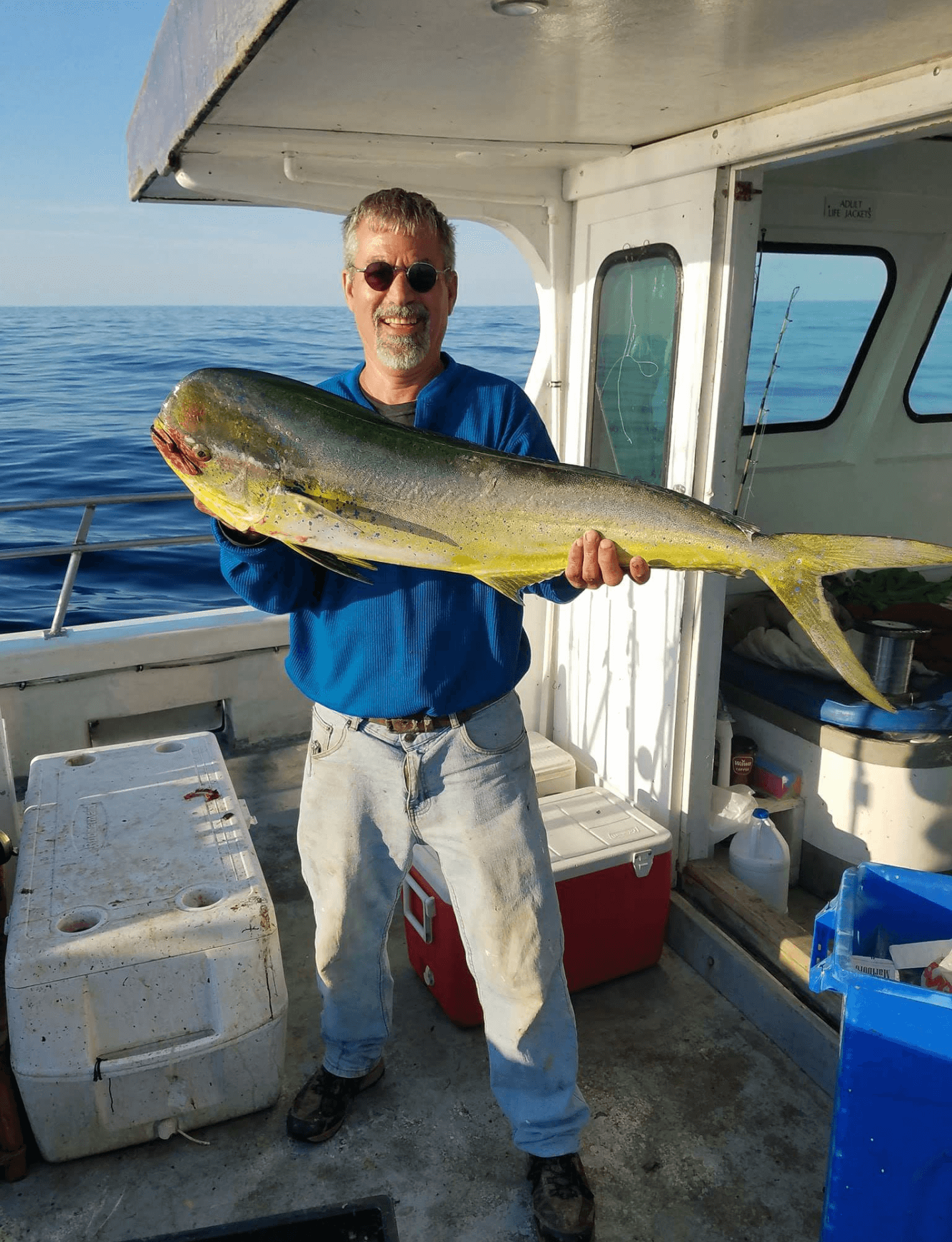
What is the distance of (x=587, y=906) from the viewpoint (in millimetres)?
3746

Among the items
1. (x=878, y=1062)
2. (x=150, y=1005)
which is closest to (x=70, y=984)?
(x=150, y=1005)

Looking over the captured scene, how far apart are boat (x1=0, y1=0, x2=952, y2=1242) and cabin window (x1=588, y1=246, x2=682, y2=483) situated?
2cm

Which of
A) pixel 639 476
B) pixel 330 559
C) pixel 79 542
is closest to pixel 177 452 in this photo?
pixel 330 559

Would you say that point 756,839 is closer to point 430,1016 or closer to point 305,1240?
point 430,1016

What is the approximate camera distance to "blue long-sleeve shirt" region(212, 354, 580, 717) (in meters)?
2.69

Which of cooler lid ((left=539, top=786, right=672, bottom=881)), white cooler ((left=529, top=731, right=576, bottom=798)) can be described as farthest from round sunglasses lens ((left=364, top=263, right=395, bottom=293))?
white cooler ((left=529, top=731, right=576, bottom=798))

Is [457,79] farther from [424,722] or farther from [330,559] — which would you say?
[424,722]

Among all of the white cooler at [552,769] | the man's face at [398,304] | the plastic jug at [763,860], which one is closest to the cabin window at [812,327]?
the white cooler at [552,769]

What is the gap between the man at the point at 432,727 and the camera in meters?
2.63

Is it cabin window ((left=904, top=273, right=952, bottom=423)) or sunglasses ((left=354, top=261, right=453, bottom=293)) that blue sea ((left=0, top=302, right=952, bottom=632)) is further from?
sunglasses ((left=354, top=261, right=453, bottom=293))

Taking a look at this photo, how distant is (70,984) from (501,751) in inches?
56.7

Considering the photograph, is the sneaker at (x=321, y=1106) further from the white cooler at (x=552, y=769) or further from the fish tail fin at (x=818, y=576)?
the fish tail fin at (x=818, y=576)

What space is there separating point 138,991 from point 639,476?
2.85m

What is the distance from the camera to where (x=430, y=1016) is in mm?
3758
